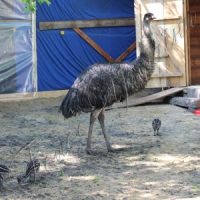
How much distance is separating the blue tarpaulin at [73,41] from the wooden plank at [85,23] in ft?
0.34

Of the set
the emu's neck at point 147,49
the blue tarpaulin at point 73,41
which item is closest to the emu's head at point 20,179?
the emu's neck at point 147,49

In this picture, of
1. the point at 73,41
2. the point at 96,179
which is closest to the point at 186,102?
the point at 73,41

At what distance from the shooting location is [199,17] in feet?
39.5

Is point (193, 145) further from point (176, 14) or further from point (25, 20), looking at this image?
point (25, 20)

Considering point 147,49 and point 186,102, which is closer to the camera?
point 147,49

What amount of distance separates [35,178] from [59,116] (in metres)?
4.74

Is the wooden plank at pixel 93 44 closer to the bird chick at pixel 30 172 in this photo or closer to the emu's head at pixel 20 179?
the bird chick at pixel 30 172

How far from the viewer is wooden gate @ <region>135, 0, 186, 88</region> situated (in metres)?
10.5

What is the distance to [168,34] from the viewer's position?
10.6 meters

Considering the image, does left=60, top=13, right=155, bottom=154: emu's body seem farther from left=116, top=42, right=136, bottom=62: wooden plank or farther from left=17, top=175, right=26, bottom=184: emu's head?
left=116, top=42, right=136, bottom=62: wooden plank

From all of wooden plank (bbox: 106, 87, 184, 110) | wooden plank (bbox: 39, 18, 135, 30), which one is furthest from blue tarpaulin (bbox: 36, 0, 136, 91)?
wooden plank (bbox: 106, 87, 184, 110)

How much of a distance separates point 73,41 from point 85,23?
62 centimetres

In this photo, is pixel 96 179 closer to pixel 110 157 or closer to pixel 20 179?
pixel 20 179

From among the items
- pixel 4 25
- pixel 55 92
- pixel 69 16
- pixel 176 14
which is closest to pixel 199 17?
pixel 176 14
